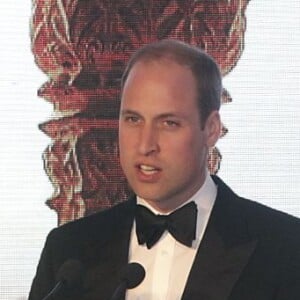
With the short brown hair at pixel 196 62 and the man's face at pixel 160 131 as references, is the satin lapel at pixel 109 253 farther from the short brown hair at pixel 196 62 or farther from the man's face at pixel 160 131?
the short brown hair at pixel 196 62

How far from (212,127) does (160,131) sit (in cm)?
16

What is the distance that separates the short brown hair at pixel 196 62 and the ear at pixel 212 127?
14 millimetres

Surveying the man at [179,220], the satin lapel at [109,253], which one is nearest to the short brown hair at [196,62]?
the man at [179,220]

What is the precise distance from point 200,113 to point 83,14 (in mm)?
644

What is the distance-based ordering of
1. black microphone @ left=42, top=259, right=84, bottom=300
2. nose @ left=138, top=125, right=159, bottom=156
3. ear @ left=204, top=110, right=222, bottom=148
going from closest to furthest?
black microphone @ left=42, top=259, right=84, bottom=300 → nose @ left=138, top=125, right=159, bottom=156 → ear @ left=204, top=110, right=222, bottom=148

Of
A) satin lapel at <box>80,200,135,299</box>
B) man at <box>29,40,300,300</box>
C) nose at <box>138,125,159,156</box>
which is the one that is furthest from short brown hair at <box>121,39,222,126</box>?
satin lapel at <box>80,200,135,299</box>

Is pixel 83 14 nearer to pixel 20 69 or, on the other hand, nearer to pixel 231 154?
pixel 20 69

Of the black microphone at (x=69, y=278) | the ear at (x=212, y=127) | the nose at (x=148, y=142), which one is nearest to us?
the black microphone at (x=69, y=278)

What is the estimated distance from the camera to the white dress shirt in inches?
67.2

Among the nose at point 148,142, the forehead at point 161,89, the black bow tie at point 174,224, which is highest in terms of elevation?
the forehead at point 161,89

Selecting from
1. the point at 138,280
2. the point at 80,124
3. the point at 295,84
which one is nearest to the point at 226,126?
the point at 295,84

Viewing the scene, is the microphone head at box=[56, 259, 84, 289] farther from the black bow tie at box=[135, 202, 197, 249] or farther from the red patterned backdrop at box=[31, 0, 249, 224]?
the red patterned backdrop at box=[31, 0, 249, 224]

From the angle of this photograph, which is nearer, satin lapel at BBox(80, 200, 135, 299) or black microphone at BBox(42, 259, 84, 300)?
black microphone at BBox(42, 259, 84, 300)

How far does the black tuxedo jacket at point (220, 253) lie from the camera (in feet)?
5.33
